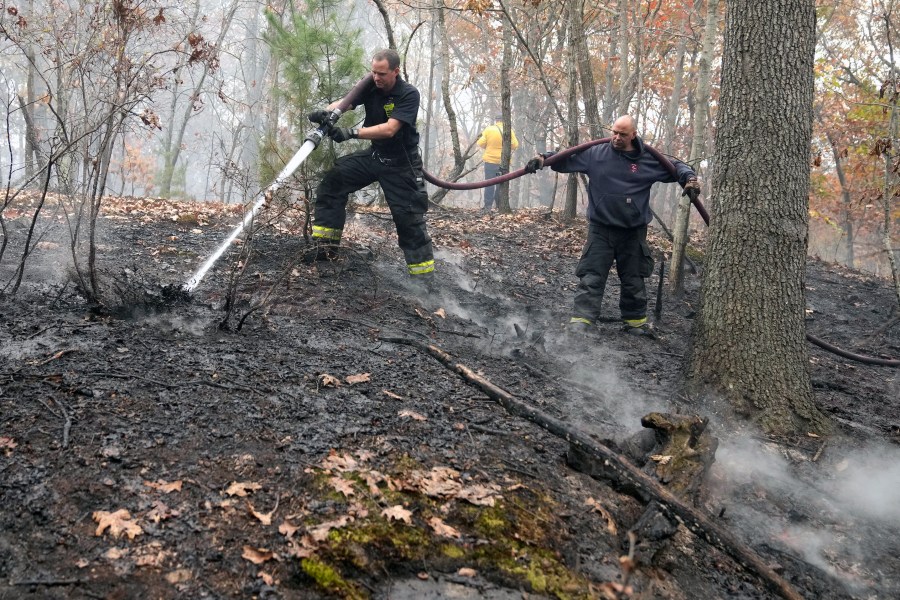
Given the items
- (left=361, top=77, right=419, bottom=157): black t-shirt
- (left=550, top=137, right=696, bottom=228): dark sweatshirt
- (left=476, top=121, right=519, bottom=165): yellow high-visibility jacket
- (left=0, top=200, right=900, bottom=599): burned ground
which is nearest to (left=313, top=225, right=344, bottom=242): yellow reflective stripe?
(left=0, top=200, right=900, bottom=599): burned ground

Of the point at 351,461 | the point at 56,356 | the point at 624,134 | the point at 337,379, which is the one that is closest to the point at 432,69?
the point at 624,134

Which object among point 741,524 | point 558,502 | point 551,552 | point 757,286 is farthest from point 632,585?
point 757,286

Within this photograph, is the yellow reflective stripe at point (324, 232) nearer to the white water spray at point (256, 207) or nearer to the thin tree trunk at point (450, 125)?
the white water spray at point (256, 207)

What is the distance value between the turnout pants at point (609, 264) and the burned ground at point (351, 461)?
1.61ft

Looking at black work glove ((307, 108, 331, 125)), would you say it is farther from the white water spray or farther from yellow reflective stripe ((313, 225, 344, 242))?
yellow reflective stripe ((313, 225, 344, 242))

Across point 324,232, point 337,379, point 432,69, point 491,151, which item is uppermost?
point 432,69

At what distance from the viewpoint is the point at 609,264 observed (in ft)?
22.4

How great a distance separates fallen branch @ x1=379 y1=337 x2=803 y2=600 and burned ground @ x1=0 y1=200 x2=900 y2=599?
109 mm

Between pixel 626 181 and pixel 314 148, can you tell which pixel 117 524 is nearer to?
pixel 314 148

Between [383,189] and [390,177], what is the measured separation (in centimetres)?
14

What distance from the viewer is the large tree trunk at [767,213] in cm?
492

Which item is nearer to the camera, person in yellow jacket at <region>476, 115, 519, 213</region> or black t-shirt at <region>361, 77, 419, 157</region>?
black t-shirt at <region>361, 77, 419, 157</region>

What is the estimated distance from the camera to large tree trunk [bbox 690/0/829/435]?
492cm

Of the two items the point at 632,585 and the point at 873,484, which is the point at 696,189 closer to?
the point at 873,484
